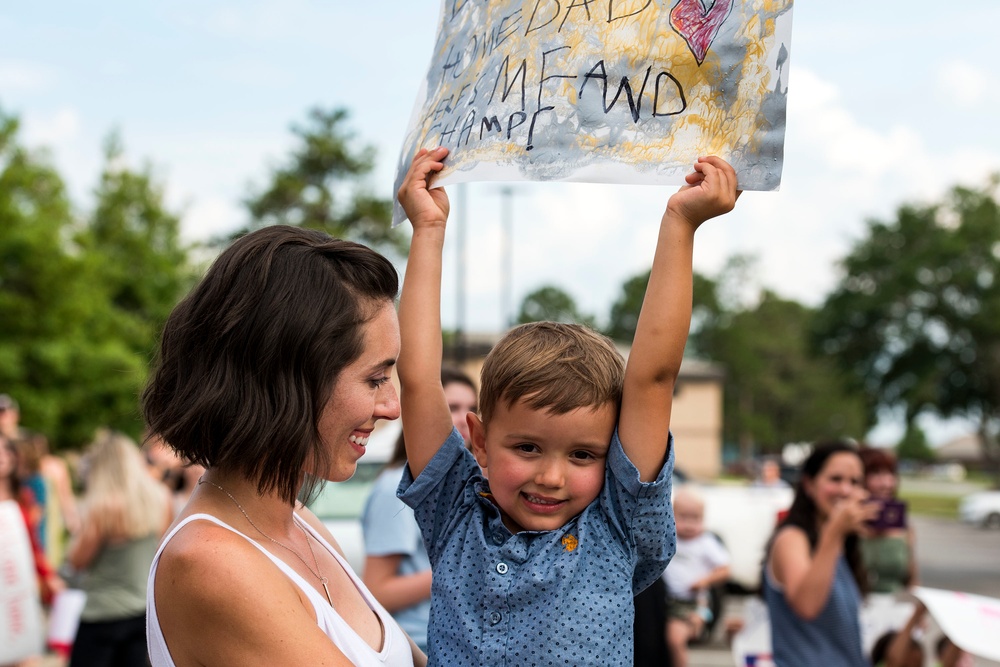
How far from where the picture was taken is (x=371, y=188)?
167ft

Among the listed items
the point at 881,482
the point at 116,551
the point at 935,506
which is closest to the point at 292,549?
the point at 116,551

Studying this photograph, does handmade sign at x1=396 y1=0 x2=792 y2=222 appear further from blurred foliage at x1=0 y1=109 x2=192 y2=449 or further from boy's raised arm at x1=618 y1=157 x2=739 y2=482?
blurred foliage at x1=0 y1=109 x2=192 y2=449

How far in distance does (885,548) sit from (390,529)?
3492 millimetres

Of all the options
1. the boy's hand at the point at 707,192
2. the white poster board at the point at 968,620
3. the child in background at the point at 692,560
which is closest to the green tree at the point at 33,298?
→ the child in background at the point at 692,560

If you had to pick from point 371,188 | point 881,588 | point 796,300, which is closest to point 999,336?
point 371,188

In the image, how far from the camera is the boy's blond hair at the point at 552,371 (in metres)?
2.06

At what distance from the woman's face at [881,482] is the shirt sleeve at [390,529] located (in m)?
3.57

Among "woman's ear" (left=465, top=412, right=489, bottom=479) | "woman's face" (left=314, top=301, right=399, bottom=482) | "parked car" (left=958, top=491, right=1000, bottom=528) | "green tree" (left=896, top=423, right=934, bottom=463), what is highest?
"woman's face" (left=314, top=301, right=399, bottom=482)

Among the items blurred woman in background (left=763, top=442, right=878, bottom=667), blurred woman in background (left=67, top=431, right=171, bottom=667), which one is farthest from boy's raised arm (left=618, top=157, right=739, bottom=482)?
blurred woman in background (left=67, top=431, right=171, bottom=667)

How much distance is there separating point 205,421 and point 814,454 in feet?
12.5

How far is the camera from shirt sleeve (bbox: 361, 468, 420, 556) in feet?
12.5

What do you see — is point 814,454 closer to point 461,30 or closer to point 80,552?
point 461,30

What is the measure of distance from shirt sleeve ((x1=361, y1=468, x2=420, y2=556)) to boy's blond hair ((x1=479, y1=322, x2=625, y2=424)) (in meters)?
1.66

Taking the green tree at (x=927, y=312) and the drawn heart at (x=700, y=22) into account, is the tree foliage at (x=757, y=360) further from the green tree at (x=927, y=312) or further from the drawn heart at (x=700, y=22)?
the drawn heart at (x=700, y=22)
